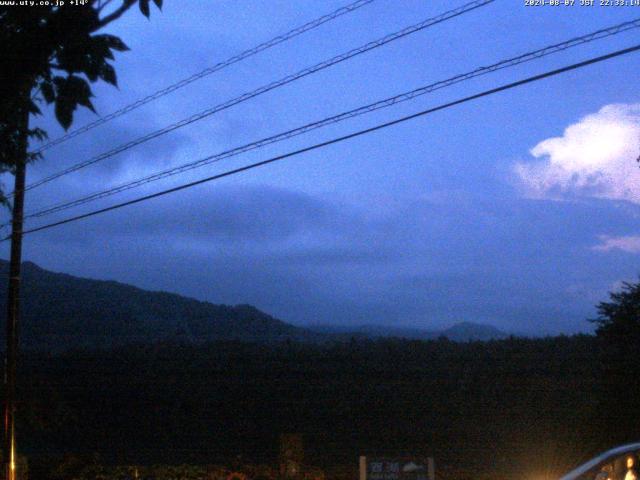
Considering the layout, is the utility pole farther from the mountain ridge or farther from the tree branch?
the mountain ridge

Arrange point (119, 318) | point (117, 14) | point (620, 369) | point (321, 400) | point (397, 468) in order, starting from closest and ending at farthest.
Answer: point (117, 14) → point (397, 468) → point (620, 369) → point (321, 400) → point (119, 318)

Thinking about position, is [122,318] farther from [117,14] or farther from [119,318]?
[117,14]

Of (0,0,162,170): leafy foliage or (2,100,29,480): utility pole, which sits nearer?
(0,0,162,170): leafy foliage

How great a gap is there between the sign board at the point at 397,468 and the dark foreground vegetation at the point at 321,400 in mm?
11513

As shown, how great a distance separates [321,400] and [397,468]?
2192 cm

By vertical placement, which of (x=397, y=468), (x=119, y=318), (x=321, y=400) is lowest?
(x=397, y=468)

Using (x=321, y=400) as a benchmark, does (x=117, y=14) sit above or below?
above

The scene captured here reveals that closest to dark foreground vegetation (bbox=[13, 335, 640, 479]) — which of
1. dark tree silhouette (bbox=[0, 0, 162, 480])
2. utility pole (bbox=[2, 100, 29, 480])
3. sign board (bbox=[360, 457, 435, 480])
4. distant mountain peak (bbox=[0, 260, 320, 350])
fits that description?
utility pole (bbox=[2, 100, 29, 480])

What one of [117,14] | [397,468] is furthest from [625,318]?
[117,14]

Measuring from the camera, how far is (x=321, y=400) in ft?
109

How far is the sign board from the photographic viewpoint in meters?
11.4

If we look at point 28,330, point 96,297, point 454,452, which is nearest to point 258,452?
point 454,452

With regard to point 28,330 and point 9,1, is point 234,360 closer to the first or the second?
point 28,330

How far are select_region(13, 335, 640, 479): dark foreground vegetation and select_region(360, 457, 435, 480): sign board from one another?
11513mm
